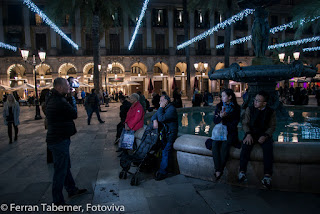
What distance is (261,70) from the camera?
20.4 ft

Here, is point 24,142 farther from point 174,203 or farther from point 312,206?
point 312,206

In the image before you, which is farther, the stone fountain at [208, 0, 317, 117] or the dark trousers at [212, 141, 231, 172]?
the stone fountain at [208, 0, 317, 117]

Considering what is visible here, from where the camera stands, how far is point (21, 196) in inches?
136

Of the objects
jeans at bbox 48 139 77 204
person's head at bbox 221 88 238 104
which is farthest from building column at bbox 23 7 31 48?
person's head at bbox 221 88 238 104

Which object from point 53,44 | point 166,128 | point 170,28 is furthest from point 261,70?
point 53,44

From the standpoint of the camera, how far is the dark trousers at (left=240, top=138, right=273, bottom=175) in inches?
124

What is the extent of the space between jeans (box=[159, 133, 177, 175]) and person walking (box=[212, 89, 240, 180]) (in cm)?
84

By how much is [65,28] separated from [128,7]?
16.5 m

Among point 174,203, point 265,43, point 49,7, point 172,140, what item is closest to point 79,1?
point 49,7

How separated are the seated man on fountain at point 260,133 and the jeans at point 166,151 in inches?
48.8

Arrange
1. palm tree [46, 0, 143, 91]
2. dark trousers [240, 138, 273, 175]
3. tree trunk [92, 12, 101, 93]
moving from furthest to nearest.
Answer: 1. tree trunk [92, 12, 101, 93]
2. palm tree [46, 0, 143, 91]
3. dark trousers [240, 138, 273, 175]

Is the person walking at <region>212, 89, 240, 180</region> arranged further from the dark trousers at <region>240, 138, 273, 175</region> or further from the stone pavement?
the stone pavement

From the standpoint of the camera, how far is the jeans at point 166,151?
3.94m

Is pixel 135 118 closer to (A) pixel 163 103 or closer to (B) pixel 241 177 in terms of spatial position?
(A) pixel 163 103
